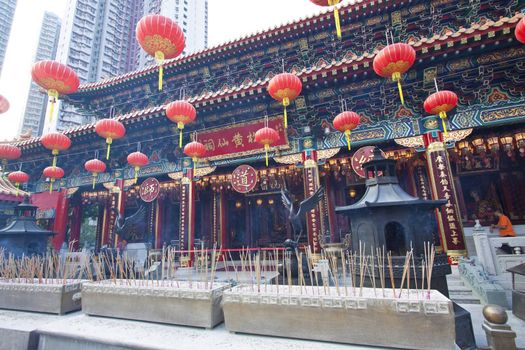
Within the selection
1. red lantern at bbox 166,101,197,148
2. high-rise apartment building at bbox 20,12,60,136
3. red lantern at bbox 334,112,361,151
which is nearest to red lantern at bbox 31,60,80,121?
red lantern at bbox 166,101,197,148

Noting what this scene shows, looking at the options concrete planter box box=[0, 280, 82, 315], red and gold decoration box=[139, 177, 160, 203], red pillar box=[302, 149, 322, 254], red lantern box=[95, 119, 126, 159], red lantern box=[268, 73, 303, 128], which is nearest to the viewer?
concrete planter box box=[0, 280, 82, 315]

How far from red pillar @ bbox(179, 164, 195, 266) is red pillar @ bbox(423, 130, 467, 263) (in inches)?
279

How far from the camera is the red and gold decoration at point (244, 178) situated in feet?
25.0

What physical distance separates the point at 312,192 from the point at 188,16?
4845 centimetres

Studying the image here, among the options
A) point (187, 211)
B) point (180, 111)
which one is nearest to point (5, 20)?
point (187, 211)

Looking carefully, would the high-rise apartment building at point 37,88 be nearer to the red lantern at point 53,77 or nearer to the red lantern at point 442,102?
the red lantern at point 53,77

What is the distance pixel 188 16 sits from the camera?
4412 cm

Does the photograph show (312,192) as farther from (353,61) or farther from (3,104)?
(3,104)

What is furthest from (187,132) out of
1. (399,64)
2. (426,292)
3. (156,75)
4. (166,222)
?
(426,292)

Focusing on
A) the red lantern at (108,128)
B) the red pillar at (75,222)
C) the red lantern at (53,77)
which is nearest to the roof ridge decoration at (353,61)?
the red lantern at (108,128)

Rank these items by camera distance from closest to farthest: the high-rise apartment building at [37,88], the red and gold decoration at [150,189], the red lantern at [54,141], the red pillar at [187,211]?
1. the red lantern at [54,141]
2. the red pillar at [187,211]
3. the red and gold decoration at [150,189]
4. the high-rise apartment building at [37,88]

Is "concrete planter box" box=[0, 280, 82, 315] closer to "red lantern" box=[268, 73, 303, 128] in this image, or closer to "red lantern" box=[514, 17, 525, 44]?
"red lantern" box=[268, 73, 303, 128]

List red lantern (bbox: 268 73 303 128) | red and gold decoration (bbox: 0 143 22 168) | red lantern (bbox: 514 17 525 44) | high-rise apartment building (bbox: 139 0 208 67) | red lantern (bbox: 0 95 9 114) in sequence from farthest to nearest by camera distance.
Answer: high-rise apartment building (bbox: 139 0 208 67)
red and gold decoration (bbox: 0 143 22 168)
red lantern (bbox: 0 95 9 114)
red lantern (bbox: 268 73 303 128)
red lantern (bbox: 514 17 525 44)

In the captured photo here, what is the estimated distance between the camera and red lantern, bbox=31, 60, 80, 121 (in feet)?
17.2
